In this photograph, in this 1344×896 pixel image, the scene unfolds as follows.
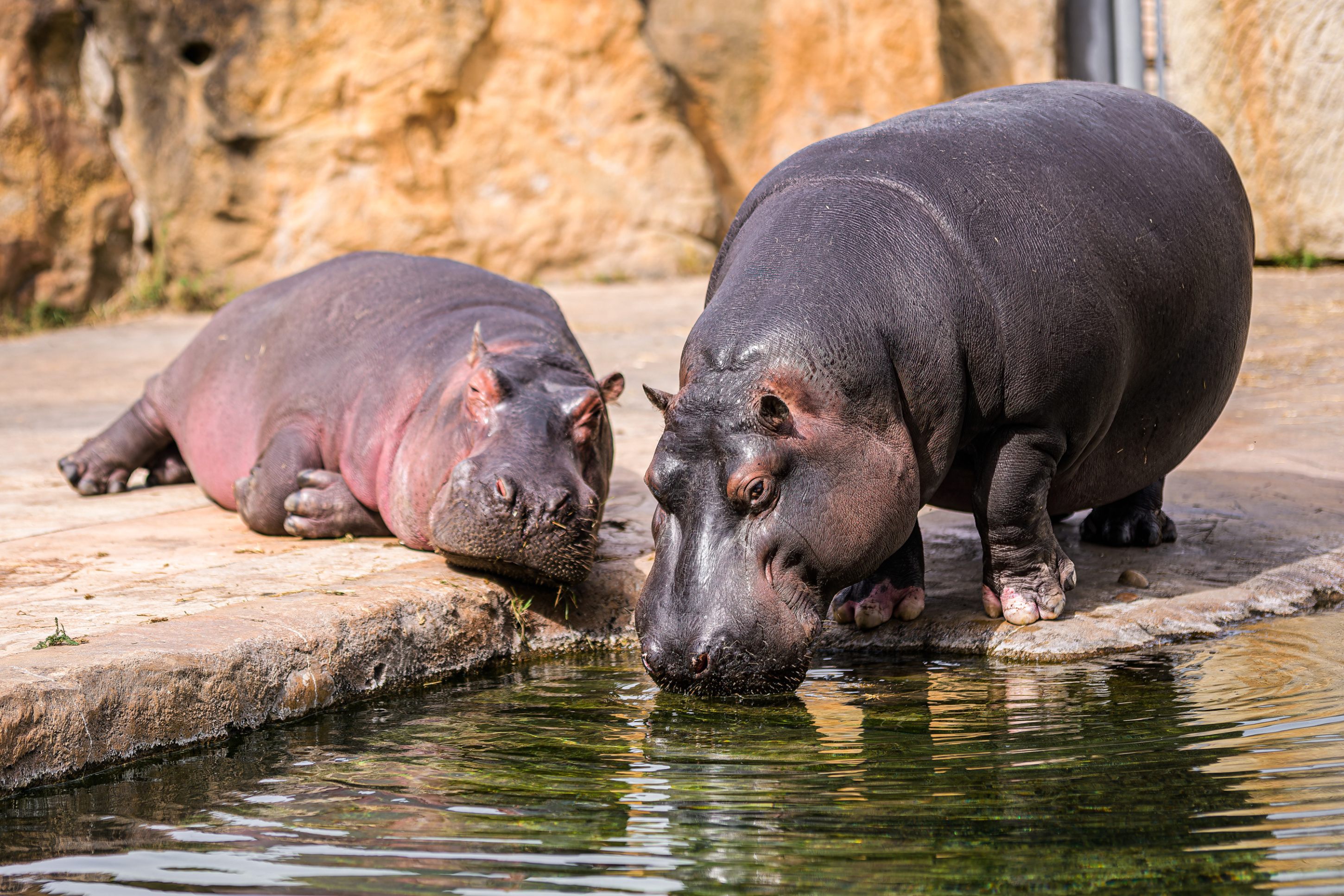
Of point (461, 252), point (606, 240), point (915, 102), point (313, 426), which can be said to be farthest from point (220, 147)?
point (313, 426)

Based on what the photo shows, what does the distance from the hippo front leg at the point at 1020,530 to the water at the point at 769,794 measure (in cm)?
31

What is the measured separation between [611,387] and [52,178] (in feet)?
30.1

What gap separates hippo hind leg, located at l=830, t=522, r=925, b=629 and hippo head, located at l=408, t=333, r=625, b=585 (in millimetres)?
834

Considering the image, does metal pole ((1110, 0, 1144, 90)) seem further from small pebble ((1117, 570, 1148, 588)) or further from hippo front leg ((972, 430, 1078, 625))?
hippo front leg ((972, 430, 1078, 625))

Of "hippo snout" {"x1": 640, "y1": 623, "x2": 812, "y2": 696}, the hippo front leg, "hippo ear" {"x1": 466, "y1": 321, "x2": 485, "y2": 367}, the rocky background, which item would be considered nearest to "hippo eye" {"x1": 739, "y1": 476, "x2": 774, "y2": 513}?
"hippo snout" {"x1": 640, "y1": 623, "x2": 812, "y2": 696}

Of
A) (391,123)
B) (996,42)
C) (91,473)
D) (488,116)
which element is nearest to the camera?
(91,473)

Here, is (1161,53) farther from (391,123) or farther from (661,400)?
(661,400)

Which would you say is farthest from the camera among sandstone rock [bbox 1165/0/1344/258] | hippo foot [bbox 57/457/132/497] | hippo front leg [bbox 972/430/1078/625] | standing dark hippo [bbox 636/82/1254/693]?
sandstone rock [bbox 1165/0/1344/258]

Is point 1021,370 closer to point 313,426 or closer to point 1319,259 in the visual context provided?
point 313,426

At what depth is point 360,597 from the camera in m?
4.25

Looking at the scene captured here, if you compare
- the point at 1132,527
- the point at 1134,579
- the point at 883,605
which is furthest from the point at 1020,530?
the point at 1132,527

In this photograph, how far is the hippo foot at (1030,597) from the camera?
433cm

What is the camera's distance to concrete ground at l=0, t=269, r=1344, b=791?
11.1 feet

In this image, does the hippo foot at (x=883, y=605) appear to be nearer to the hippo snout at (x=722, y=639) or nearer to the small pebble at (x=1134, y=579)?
the small pebble at (x=1134, y=579)
